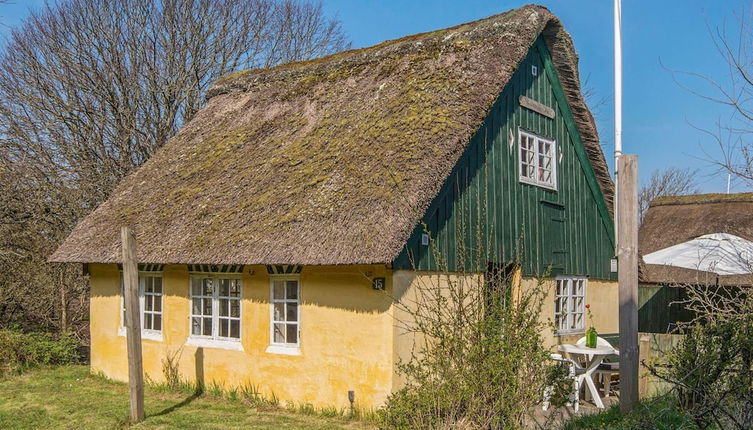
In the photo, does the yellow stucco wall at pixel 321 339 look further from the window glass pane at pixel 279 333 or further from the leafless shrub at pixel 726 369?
the leafless shrub at pixel 726 369

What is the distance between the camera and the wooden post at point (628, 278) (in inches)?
286

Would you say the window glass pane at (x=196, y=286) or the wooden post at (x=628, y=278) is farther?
the window glass pane at (x=196, y=286)

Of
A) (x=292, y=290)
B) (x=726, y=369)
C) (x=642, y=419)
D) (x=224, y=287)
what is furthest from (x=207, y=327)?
(x=726, y=369)

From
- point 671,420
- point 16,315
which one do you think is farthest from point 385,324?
point 16,315

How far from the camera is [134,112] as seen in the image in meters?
21.8

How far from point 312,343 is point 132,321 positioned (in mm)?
2398

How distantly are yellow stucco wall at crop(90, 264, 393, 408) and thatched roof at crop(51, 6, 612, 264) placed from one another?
700 mm

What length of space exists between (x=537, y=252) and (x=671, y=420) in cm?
458

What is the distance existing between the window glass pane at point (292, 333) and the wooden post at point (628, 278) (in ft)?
15.3

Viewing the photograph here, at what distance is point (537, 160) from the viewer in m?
12.1

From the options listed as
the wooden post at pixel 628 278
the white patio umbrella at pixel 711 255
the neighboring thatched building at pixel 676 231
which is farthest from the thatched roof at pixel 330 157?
the neighboring thatched building at pixel 676 231

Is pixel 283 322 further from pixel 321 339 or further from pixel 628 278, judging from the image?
pixel 628 278

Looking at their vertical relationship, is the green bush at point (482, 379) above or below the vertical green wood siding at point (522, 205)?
below

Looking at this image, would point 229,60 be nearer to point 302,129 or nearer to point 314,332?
point 302,129
